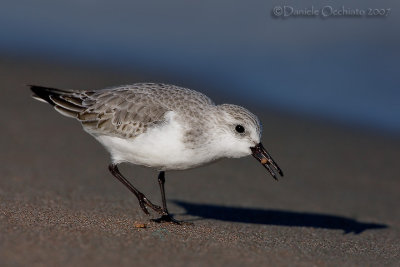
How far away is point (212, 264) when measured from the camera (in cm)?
490

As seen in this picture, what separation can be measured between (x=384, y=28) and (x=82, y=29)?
7.92 meters

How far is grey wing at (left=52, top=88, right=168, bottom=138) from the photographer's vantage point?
21.4 ft

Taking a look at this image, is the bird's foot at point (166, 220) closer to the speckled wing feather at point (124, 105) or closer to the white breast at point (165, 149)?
the white breast at point (165, 149)

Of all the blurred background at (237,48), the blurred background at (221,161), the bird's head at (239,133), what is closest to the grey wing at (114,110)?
the bird's head at (239,133)

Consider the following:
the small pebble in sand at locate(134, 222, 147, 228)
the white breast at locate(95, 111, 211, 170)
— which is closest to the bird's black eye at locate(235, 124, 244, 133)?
the white breast at locate(95, 111, 211, 170)

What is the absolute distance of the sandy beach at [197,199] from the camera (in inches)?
202

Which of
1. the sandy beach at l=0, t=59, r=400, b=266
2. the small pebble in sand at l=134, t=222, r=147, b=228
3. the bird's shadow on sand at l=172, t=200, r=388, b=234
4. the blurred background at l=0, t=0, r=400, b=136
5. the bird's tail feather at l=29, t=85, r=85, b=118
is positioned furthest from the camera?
the blurred background at l=0, t=0, r=400, b=136

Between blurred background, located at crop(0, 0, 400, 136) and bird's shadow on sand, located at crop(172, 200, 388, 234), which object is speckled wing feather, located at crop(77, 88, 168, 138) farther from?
blurred background, located at crop(0, 0, 400, 136)

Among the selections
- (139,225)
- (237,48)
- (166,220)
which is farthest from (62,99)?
(237,48)

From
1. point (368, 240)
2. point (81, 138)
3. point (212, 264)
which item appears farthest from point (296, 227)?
point (81, 138)

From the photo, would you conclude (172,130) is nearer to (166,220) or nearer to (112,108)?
(112,108)

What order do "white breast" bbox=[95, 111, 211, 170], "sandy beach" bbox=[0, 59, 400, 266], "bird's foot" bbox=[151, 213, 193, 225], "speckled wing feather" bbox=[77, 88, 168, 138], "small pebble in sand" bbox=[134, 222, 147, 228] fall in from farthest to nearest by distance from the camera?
"bird's foot" bbox=[151, 213, 193, 225]
"speckled wing feather" bbox=[77, 88, 168, 138]
"white breast" bbox=[95, 111, 211, 170]
"small pebble in sand" bbox=[134, 222, 147, 228]
"sandy beach" bbox=[0, 59, 400, 266]

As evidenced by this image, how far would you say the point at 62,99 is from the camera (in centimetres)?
727

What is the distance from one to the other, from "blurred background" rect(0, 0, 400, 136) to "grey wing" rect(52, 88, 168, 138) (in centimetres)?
593
